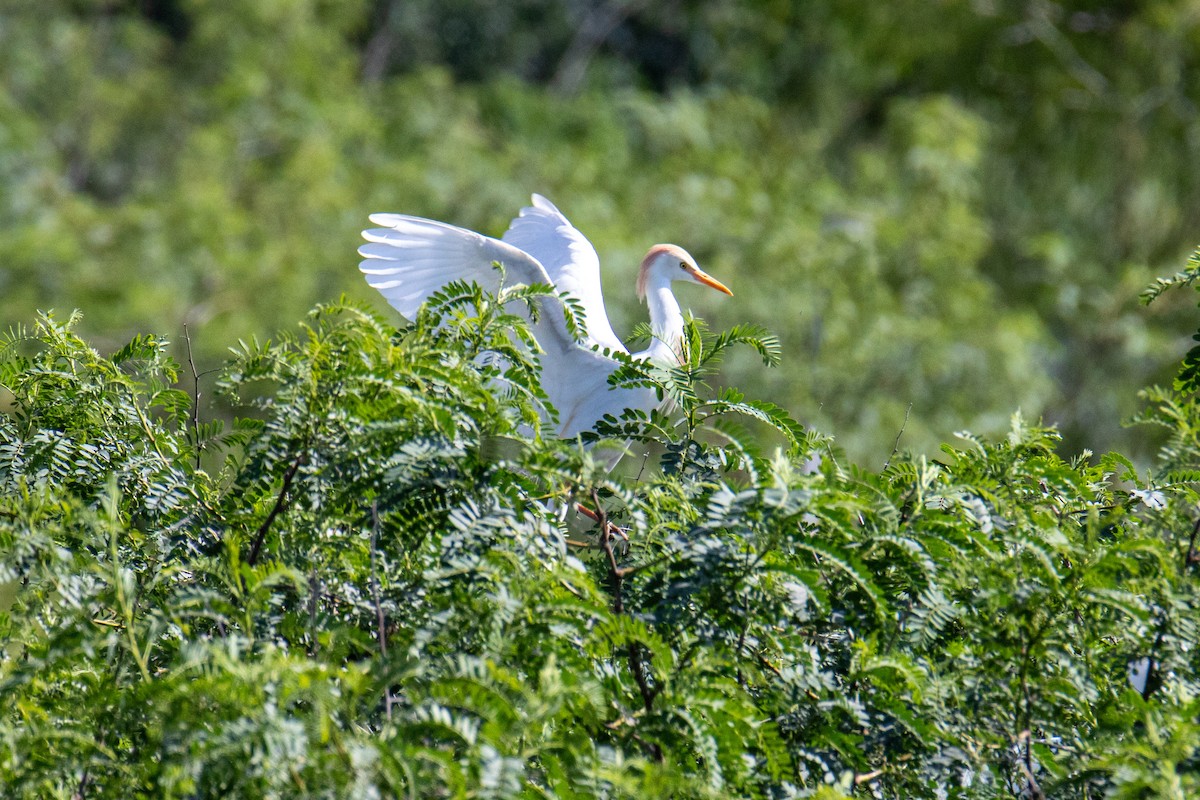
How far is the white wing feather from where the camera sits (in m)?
3.85

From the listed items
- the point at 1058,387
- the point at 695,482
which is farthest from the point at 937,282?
the point at 695,482

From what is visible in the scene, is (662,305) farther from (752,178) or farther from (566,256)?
(752,178)

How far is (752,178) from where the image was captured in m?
15.0

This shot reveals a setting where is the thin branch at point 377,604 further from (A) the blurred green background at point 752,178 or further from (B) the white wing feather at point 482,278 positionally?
(A) the blurred green background at point 752,178

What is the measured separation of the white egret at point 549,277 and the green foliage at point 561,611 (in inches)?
58.4

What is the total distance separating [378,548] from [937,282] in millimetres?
12117

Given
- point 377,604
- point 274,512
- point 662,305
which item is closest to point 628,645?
point 377,604

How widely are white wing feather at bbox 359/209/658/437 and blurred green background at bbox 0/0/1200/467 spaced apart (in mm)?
6202

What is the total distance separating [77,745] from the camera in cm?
178

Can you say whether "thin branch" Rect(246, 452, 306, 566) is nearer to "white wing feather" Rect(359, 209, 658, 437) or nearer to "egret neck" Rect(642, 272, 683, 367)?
"white wing feather" Rect(359, 209, 658, 437)

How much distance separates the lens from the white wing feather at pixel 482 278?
3846mm

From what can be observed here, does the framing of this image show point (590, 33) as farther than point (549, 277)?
Yes

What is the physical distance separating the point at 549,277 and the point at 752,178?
37.7 ft

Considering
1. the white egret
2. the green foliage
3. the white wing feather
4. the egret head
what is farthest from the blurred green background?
the green foliage
